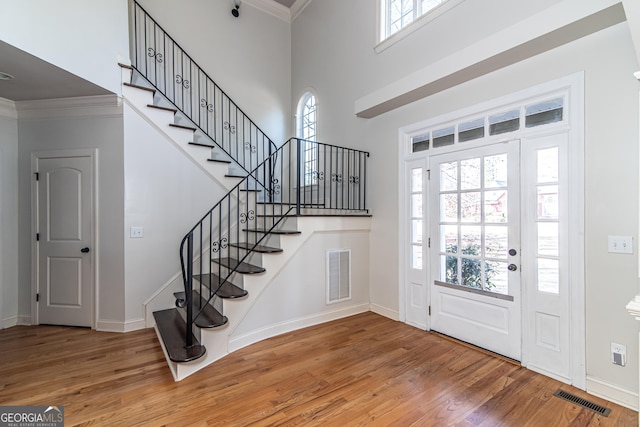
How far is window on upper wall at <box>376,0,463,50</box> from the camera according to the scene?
329cm

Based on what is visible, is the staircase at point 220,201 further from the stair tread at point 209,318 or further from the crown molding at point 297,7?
the crown molding at point 297,7

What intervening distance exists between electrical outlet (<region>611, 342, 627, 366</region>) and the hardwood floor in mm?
309

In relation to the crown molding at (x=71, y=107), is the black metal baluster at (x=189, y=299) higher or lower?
lower

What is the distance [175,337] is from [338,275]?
199 cm

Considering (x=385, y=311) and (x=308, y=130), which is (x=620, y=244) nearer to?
(x=385, y=311)

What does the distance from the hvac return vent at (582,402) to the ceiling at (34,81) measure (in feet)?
16.5

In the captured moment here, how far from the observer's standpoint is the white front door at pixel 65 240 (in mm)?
3650

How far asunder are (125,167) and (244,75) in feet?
9.63

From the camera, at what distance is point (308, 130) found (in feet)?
18.6

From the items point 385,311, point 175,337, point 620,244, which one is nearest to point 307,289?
point 385,311

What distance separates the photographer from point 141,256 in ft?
12.0

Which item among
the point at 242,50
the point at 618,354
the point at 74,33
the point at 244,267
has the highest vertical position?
the point at 242,50

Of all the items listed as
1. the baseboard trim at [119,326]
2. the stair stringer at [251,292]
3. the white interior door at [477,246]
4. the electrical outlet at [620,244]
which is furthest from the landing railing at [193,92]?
the electrical outlet at [620,244]

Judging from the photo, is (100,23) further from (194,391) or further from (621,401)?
(621,401)
